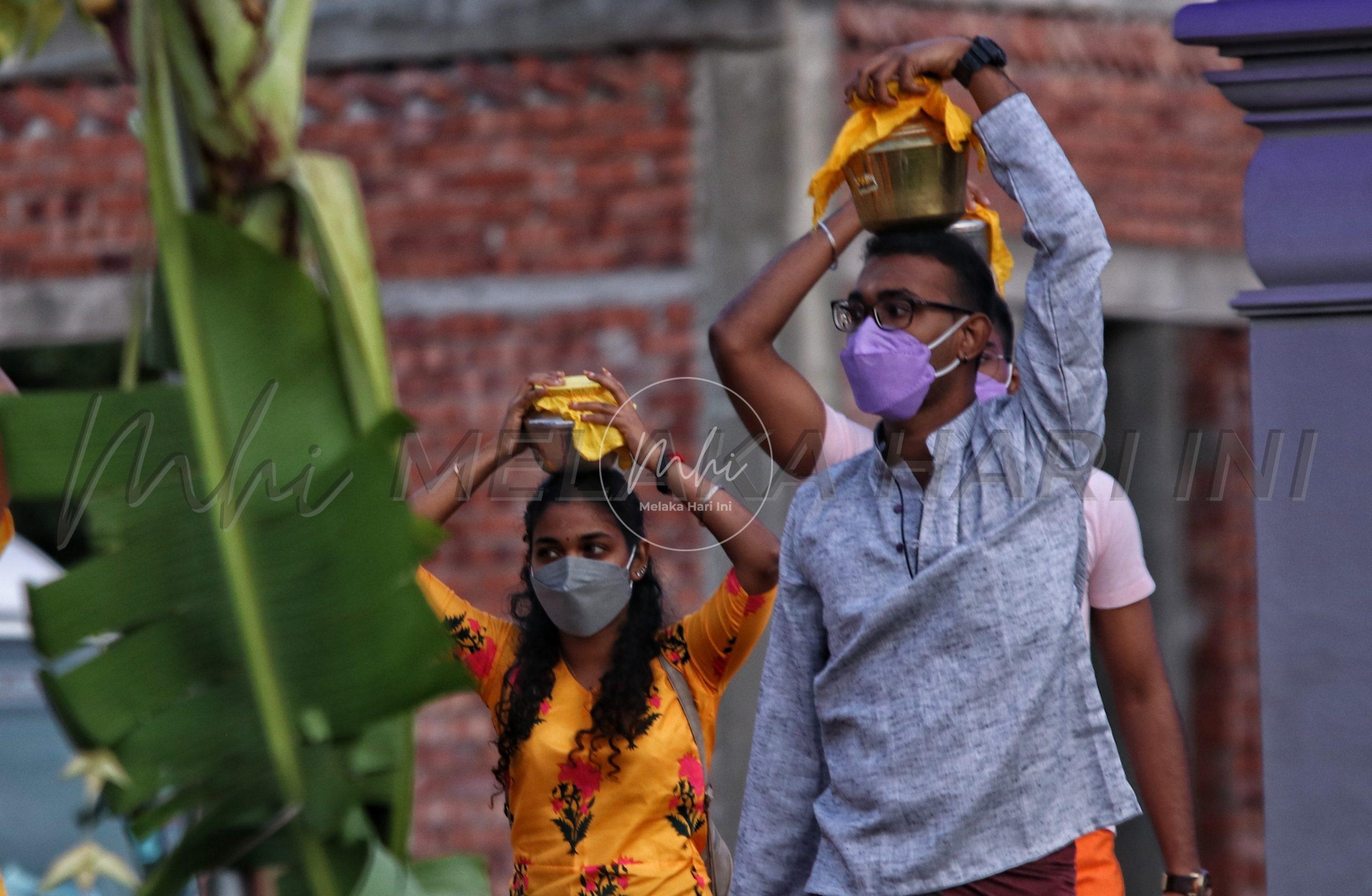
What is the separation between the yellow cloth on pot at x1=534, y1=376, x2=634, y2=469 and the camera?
3223 mm

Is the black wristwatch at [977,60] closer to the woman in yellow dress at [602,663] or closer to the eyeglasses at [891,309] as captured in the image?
the eyeglasses at [891,309]

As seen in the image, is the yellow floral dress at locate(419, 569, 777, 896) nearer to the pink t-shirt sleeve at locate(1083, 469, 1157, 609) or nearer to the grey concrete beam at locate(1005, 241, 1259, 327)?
the pink t-shirt sleeve at locate(1083, 469, 1157, 609)

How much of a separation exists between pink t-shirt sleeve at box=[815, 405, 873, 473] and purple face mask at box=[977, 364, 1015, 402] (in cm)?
26

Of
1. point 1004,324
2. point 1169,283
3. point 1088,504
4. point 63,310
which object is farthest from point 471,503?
point 1088,504

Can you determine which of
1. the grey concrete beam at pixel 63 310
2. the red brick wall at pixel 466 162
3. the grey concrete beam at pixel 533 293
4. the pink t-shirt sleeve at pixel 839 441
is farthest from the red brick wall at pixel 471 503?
the pink t-shirt sleeve at pixel 839 441

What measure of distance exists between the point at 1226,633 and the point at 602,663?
3952 millimetres

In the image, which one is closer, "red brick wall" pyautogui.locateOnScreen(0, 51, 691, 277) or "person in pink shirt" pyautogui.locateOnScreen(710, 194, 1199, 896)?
"person in pink shirt" pyautogui.locateOnScreen(710, 194, 1199, 896)

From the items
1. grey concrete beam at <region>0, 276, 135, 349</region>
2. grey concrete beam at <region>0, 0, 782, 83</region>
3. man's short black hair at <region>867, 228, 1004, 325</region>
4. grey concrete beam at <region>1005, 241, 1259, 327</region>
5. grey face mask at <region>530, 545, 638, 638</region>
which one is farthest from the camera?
grey concrete beam at <region>0, 276, 135, 349</region>

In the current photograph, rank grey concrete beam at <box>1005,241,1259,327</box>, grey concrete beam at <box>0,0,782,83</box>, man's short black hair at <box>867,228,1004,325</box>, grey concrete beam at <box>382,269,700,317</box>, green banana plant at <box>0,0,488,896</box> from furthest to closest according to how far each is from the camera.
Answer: grey concrete beam at <box>1005,241,1259,327</box> < grey concrete beam at <box>382,269,700,317</box> < grey concrete beam at <box>0,0,782,83</box> < man's short black hair at <box>867,228,1004,325</box> < green banana plant at <box>0,0,488,896</box>

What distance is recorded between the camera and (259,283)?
1.99 metres

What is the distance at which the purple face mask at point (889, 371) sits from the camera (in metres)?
2.88

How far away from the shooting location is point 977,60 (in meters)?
2.87

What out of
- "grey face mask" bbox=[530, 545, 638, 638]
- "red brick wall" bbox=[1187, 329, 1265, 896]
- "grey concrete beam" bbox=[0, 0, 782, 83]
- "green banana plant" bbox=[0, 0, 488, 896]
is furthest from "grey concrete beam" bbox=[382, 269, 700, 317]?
"green banana plant" bbox=[0, 0, 488, 896]

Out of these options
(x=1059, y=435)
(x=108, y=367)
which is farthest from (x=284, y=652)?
(x=108, y=367)
